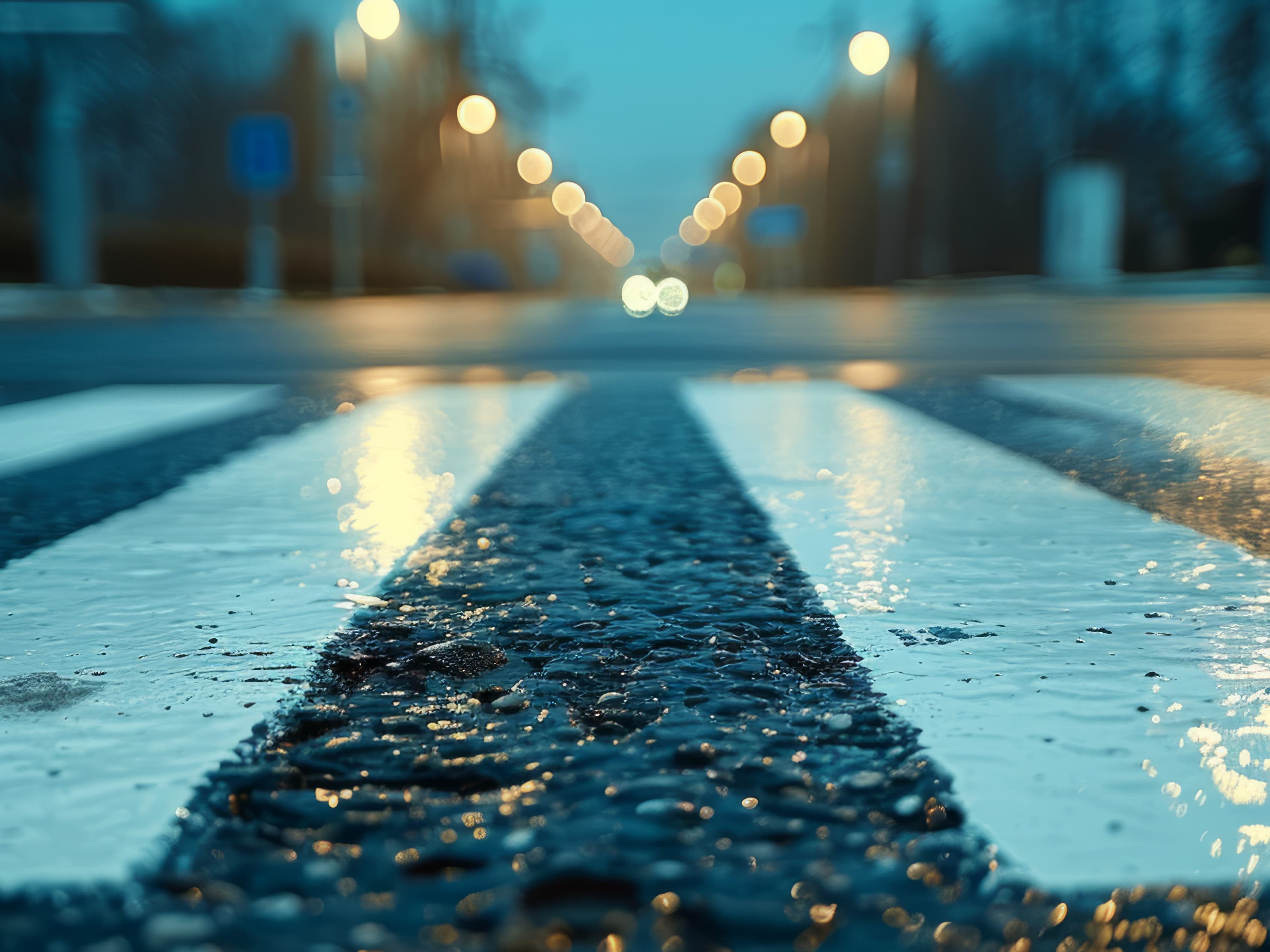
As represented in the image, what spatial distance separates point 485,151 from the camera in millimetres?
85500

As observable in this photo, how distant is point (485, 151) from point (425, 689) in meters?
85.6

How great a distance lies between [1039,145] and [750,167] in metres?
43.1

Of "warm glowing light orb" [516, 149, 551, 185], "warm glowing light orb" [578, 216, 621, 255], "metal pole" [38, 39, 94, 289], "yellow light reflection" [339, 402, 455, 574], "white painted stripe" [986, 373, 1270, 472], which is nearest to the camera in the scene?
"yellow light reflection" [339, 402, 455, 574]

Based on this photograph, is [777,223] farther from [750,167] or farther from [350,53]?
[350,53]

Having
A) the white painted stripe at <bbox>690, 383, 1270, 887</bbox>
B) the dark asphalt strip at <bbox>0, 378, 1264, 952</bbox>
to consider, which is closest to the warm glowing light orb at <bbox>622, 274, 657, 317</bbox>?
the white painted stripe at <bbox>690, 383, 1270, 887</bbox>

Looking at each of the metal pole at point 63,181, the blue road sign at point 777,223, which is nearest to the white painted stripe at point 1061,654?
the metal pole at point 63,181

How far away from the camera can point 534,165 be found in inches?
3462

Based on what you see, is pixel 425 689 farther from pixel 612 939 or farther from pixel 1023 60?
pixel 1023 60

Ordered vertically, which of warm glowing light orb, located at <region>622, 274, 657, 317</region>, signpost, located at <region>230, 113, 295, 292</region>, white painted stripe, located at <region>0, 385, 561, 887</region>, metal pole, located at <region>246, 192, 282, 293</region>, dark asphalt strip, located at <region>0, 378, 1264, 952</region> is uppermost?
signpost, located at <region>230, 113, 295, 292</region>

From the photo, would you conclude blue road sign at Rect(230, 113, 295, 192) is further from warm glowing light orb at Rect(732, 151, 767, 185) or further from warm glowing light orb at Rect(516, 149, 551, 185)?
warm glowing light orb at Rect(732, 151, 767, 185)

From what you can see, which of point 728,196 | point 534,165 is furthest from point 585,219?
point 534,165

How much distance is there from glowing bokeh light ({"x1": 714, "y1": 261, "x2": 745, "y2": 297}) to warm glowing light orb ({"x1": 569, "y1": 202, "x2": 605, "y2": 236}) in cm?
1203

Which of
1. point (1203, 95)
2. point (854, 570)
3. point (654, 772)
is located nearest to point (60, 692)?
point (654, 772)

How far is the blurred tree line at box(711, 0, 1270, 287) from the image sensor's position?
4188cm
